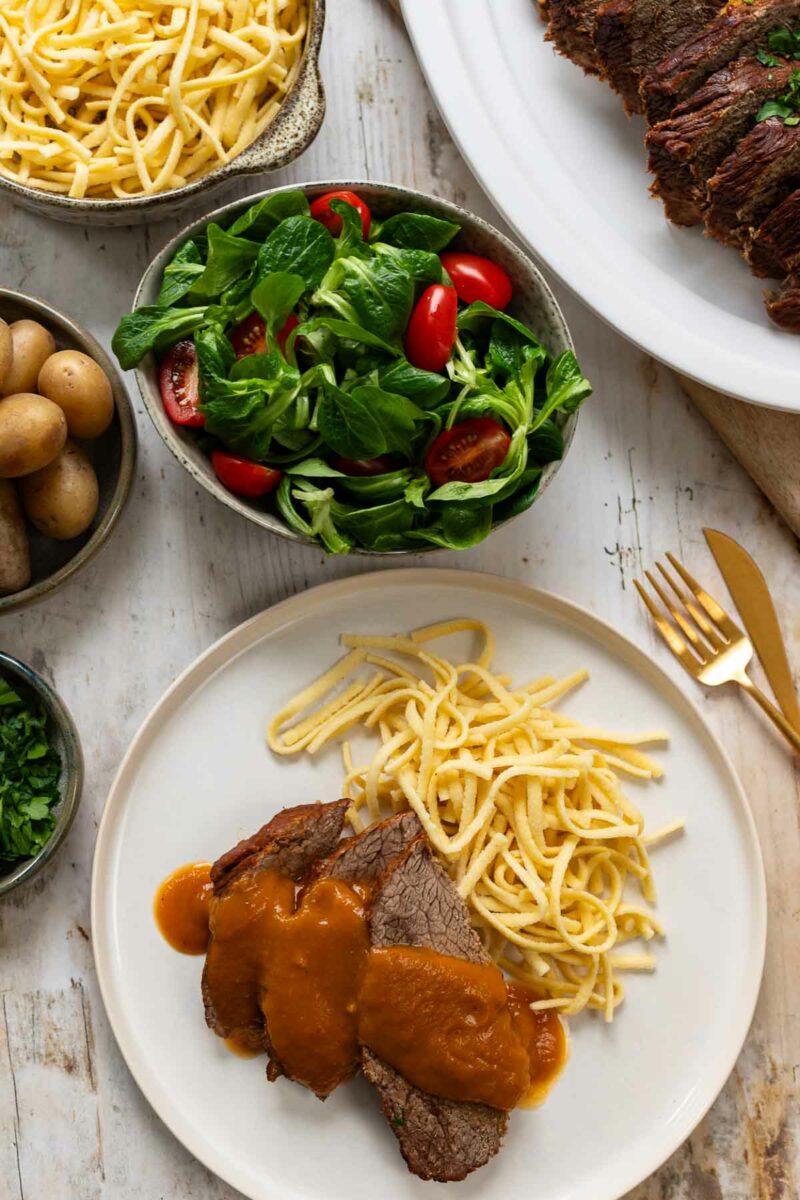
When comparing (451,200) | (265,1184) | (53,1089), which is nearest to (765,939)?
(265,1184)

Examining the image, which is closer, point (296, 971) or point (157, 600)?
point (296, 971)

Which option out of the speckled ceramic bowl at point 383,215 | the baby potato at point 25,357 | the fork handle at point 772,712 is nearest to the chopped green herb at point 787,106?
the speckled ceramic bowl at point 383,215

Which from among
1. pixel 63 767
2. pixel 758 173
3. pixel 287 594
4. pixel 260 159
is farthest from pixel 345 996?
pixel 758 173

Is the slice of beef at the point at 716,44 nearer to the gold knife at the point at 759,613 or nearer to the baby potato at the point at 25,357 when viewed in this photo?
the gold knife at the point at 759,613

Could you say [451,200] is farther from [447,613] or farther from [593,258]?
[447,613]

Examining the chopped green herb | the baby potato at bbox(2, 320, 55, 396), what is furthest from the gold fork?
the baby potato at bbox(2, 320, 55, 396)

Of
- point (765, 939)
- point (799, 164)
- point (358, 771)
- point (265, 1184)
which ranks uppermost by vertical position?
point (799, 164)
